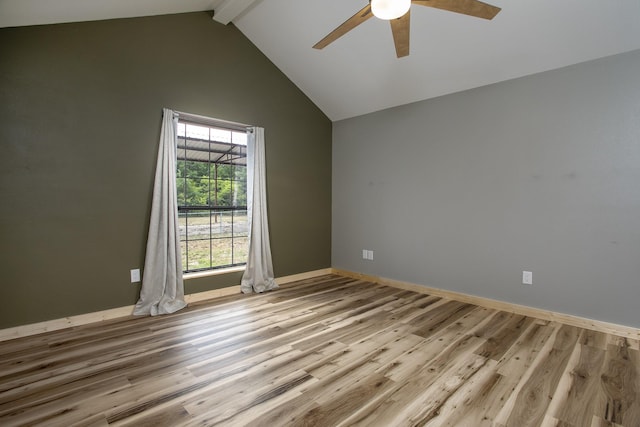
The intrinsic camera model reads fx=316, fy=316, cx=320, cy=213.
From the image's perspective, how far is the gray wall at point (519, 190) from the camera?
8.75ft

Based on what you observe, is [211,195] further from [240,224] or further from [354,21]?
[354,21]

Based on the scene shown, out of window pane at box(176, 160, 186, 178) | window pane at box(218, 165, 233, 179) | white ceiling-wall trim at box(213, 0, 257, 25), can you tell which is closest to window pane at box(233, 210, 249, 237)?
window pane at box(218, 165, 233, 179)

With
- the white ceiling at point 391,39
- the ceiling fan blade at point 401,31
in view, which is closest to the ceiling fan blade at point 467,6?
the ceiling fan blade at point 401,31

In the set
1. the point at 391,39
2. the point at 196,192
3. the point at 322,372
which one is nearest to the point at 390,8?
the point at 391,39

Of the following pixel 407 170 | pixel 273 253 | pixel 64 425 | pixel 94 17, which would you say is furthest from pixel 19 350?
pixel 407 170

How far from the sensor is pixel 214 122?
372 cm

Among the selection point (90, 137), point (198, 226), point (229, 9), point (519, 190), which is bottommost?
point (198, 226)

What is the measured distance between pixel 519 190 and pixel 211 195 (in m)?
3.37

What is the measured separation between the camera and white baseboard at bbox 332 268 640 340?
2641 mm

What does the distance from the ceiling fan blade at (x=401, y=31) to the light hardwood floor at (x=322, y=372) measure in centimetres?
222

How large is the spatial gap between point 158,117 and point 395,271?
3341mm

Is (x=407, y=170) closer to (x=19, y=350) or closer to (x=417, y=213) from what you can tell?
(x=417, y=213)

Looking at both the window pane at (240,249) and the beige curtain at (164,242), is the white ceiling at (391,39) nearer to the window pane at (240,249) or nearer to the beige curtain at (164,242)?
the beige curtain at (164,242)

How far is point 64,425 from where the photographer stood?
156 cm
